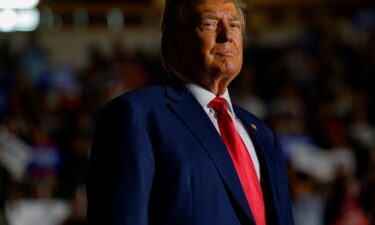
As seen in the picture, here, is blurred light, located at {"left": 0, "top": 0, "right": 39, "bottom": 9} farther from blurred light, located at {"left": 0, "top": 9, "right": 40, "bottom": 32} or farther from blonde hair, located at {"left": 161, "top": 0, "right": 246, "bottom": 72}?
blonde hair, located at {"left": 161, "top": 0, "right": 246, "bottom": 72}

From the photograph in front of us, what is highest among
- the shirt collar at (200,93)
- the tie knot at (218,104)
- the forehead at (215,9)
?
the forehead at (215,9)

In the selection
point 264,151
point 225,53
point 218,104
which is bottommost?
point 264,151

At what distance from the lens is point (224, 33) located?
238cm

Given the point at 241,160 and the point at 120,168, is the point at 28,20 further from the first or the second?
the point at 120,168

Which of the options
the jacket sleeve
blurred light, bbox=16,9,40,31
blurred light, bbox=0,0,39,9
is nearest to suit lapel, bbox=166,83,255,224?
the jacket sleeve

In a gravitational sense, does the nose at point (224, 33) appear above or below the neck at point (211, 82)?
above

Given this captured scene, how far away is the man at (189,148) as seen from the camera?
219 centimetres

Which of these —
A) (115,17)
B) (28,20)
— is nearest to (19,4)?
(28,20)

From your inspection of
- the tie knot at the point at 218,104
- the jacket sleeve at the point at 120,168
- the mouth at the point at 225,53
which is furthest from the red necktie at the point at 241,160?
the jacket sleeve at the point at 120,168

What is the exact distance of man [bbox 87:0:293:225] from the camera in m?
2.19

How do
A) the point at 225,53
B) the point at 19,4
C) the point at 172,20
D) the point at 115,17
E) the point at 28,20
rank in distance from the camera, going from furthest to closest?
the point at 115,17 < the point at 19,4 < the point at 28,20 < the point at 172,20 < the point at 225,53

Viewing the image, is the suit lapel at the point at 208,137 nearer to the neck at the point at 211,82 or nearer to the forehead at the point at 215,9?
the neck at the point at 211,82

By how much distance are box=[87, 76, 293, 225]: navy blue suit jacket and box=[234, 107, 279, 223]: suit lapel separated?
7.1 inches

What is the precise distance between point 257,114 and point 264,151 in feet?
22.8
